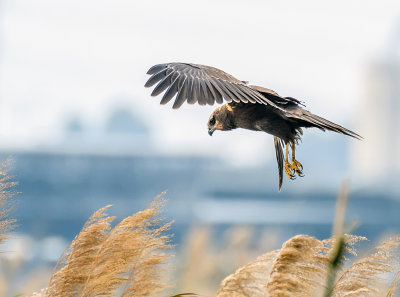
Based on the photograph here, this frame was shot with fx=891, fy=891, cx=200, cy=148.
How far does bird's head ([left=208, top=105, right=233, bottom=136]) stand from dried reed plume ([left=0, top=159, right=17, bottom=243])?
177 centimetres

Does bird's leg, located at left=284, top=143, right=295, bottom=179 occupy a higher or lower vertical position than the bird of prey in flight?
lower

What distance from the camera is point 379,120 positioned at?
181m

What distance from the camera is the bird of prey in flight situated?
5133 millimetres

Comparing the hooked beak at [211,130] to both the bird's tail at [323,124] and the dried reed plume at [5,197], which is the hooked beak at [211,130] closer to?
the bird's tail at [323,124]

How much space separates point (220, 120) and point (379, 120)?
7032 inches

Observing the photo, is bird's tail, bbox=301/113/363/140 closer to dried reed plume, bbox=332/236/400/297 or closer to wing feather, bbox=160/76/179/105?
dried reed plume, bbox=332/236/400/297

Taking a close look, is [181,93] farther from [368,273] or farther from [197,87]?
[368,273]

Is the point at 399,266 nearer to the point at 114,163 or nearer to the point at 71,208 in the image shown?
the point at 71,208

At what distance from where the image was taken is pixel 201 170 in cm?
11306

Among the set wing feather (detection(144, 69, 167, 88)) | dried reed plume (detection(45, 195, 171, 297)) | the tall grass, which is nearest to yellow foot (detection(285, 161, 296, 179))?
the tall grass

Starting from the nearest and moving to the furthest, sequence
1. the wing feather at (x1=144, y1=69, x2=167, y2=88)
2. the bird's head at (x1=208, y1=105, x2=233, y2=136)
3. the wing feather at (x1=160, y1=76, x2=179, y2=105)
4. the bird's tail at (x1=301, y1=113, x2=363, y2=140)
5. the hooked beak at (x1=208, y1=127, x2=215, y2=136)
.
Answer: the bird's tail at (x1=301, y1=113, x2=363, y2=140), the wing feather at (x1=160, y1=76, x2=179, y2=105), the wing feather at (x1=144, y1=69, x2=167, y2=88), the bird's head at (x1=208, y1=105, x2=233, y2=136), the hooked beak at (x1=208, y1=127, x2=215, y2=136)

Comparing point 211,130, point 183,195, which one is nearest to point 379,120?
point 183,195

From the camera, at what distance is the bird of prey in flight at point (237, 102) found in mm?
5133

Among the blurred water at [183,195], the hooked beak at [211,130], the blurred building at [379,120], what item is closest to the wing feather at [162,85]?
the hooked beak at [211,130]
